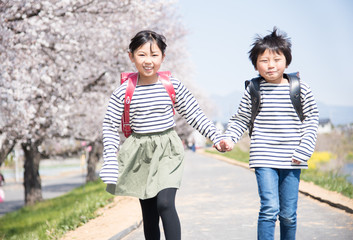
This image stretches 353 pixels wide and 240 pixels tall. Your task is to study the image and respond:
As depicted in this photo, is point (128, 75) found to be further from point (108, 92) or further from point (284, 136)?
point (108, 92)

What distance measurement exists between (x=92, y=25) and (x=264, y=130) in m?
8.68

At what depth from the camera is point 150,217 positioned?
3.72 meters

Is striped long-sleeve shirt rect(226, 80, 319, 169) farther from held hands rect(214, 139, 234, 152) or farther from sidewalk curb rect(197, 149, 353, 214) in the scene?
sidewalk curb rect(197, 149, 353, 214)

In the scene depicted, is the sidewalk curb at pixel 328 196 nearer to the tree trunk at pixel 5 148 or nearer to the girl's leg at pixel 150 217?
the girl's leg at pixel 150 217

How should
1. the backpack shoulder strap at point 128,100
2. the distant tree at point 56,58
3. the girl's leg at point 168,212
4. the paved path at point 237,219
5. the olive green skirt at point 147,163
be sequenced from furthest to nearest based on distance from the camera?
the distant tree at point 56,58 → the paved path at point 237,219 → the backpack shoulder strap at point 128,100 → the olive green skirt at point 147,163 → the girl's leg at point 168,212

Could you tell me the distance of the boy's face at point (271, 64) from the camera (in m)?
3.78

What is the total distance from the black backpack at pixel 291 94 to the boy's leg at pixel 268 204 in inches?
17.8

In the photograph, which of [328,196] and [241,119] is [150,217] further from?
[328,196]

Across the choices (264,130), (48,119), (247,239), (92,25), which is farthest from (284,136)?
(48,119)

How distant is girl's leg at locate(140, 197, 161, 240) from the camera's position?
146 inches

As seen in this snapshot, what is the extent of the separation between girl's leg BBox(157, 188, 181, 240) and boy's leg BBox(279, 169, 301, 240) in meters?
0.92

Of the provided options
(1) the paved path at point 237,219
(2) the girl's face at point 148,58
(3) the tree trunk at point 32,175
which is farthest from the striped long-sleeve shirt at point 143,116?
(3) the tree trunk at point 32,175

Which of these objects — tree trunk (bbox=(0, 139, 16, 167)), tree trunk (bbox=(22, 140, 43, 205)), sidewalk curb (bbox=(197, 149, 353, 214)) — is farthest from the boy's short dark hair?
tree trunk (bbox=(22, 140, 43, 205))

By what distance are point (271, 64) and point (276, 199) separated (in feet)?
3.56
